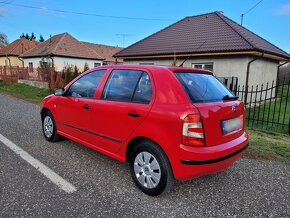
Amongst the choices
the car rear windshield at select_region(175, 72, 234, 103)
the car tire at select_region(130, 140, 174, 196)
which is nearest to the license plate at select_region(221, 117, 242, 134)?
the car rear windshield at select_region(175, 72, 234, 103)

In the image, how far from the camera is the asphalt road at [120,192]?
2801mm

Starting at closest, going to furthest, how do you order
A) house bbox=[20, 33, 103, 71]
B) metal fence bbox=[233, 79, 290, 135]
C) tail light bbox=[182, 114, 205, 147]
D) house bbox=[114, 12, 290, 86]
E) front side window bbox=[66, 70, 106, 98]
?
tail light bbox=[182, 114, 205, 147] → front side window bbox=[66, 70, 106, 98] → metal fence bbox=[233, 79, 290, 135] → house bbox=[114, 12, 290, 86] → house bbox=[20, 33, 103, 71]

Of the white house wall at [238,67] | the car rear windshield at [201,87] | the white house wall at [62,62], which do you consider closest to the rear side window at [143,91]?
the car rear windshield at [201,87]

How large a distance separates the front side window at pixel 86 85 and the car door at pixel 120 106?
288 mm

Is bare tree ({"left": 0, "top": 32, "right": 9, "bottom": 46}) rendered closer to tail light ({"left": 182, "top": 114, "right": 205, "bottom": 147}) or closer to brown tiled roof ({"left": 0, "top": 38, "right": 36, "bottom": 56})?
brown tiled roof ({"left": 0, "top": 38, "right": 36, "bottom": 56})

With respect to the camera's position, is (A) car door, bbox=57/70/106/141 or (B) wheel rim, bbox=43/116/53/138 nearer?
(A) car door, bbox=57/70/106/141

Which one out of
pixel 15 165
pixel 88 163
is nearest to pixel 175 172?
pixel 88 163

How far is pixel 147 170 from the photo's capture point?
10.3ft

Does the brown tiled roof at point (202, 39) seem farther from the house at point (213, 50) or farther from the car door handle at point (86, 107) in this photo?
the car door handle at point (86, 107)

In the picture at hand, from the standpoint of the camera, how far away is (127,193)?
3.19 metres

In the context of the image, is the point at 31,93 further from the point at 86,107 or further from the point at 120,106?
the point at 120,106

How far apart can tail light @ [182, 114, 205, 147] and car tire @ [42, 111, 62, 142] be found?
326cm

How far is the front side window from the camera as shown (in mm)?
4047

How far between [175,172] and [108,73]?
6.30 ft
